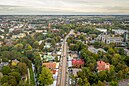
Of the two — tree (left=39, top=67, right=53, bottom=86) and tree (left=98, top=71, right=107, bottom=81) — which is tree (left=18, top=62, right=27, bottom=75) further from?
tree (left=98, top=71, right=107, bottom=81)

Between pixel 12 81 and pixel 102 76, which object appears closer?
pixel 12 81

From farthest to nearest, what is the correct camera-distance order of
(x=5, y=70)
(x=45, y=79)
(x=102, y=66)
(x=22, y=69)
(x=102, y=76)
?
(x=102, y=66) → (x=22, y=69) → (x=5, y=70) → (x=102, y=76) → (x=45, y=79)

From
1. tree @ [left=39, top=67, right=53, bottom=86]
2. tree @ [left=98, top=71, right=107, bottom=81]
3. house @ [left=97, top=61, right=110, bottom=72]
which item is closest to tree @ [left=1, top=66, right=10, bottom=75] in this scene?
tree @ [left=39, top=67, right=53, bottom=86]

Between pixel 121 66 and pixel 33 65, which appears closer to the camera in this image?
pixel 121 66

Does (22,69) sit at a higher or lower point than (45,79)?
higher

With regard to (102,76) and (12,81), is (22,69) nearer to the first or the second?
(12,81)

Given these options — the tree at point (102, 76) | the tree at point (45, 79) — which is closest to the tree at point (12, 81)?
the tree at point (45, 79)

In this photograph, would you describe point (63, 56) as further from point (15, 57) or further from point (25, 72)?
point (25, 72)

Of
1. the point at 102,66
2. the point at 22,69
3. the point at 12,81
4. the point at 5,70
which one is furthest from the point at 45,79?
the point at 102,66

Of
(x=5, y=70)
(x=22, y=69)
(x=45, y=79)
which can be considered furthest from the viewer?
(x=22, y=69)

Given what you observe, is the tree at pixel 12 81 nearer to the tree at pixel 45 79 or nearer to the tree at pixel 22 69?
the tree at pixel 45 79

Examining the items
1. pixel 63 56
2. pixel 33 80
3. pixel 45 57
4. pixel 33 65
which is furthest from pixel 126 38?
pixel 33 80
